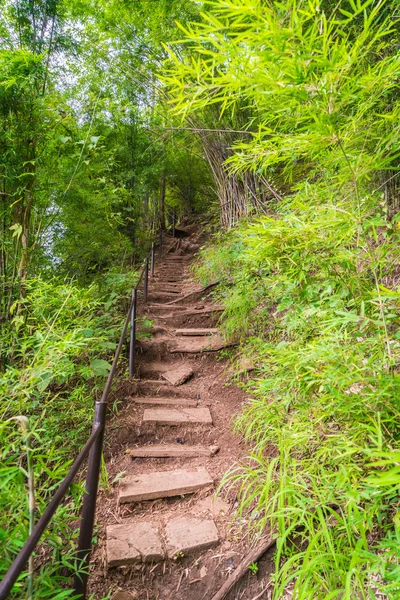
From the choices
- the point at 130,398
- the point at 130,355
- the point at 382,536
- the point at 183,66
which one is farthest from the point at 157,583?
the point at 183,66

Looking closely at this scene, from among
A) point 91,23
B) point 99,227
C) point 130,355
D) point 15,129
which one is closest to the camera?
point 15,129

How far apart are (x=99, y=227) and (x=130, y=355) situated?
1.92 metres

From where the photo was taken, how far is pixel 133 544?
1299mm

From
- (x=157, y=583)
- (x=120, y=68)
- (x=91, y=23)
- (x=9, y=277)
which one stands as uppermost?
(x=91, y=23)

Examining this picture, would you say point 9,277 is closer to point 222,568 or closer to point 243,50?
point 243,50

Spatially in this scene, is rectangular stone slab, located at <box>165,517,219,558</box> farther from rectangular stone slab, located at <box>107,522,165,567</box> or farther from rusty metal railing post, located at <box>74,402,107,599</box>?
rusty metal railing post, located at <box>74,402,107,599</box>

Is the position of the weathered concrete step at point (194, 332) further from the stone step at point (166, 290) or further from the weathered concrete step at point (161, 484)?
the weathered concrete step at point (161, 484)

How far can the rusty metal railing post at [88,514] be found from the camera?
0.91 metres

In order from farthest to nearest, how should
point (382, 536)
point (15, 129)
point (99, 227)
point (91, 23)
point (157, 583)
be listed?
point (91, 23) → point (99, 227) → point (15, 129) → point (157, 583) → point (382, 536)

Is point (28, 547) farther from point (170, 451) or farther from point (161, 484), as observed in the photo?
point (170, 451)

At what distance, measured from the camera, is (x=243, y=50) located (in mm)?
997

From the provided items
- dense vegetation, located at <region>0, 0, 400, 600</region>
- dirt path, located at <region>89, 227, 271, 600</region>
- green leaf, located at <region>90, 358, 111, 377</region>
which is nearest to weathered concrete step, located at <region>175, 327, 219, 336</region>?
dirt path, located at <region>89, 227, 271, 600</region>

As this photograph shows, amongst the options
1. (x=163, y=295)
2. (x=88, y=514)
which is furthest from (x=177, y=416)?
(x=163, y=295)

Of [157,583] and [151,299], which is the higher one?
[151,299]
